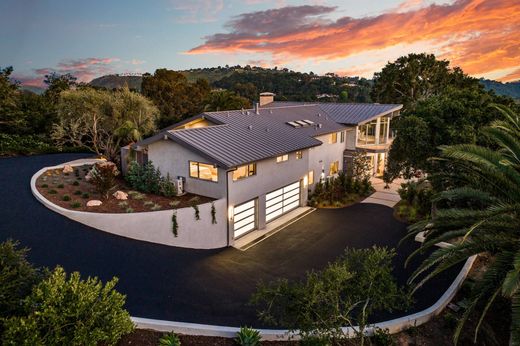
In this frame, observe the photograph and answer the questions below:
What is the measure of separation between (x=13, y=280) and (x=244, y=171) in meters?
13.5

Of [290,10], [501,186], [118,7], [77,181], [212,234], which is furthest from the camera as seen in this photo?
[290,10]

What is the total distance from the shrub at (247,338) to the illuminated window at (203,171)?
1071 centimetres

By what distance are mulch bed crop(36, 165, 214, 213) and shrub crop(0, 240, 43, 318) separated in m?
9.93

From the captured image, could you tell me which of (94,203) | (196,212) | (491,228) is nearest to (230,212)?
(196,212)

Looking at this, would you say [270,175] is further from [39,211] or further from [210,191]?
[39,211]

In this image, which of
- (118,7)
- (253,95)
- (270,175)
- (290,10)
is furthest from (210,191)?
(253,95)

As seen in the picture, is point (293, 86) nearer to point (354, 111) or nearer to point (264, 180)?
point (354, 111)

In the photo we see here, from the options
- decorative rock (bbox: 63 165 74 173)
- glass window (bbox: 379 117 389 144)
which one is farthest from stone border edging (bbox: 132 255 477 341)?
glass window (bbox: 379 117 389 144)

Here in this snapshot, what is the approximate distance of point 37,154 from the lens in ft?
114

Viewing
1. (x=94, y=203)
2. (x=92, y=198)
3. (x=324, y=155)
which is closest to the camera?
(x=94, y=203)

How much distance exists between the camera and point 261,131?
24438 millimetres

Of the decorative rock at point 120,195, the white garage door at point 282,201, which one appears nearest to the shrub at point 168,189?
the decorative rock at point 120,195

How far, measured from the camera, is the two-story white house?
62.7ft

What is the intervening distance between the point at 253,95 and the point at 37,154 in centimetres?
5453
